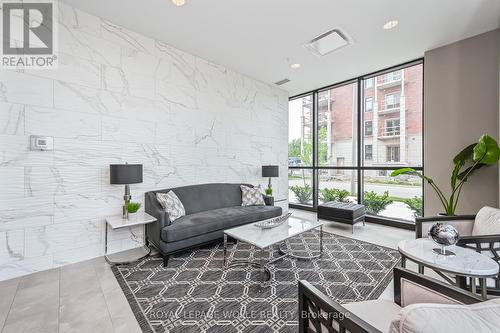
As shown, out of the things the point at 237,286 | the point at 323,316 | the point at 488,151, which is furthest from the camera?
the point at 488,151

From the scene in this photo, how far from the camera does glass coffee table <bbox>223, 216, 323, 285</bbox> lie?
2.44 metres

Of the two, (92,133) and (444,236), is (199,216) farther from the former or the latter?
(444,236)

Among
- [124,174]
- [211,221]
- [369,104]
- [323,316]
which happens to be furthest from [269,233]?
[369,104]

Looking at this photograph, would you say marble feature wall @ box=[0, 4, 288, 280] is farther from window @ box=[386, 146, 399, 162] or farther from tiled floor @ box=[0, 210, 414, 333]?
window @ box=[386, 146, 399, 162]

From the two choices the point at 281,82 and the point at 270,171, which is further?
the point at 281,82

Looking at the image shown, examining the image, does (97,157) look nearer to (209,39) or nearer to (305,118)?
(209,39)

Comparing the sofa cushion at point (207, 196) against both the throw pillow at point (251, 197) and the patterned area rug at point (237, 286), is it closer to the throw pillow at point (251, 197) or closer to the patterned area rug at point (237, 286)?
the throw pillow at point (251, 197)

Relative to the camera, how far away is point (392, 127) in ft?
15.3

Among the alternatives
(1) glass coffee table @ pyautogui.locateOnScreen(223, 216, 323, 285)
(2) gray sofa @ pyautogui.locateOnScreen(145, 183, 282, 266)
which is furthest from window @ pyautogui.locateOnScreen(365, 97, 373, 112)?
(1) glass coffee table @ pyautogui.locateOnScreen(223, 216, 323, 285)

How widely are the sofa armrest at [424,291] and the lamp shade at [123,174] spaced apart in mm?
3057

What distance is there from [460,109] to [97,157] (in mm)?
5634

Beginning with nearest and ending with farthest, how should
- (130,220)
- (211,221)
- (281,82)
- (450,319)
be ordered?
(450,319)
(130,220)
(211,221)
(281,82)

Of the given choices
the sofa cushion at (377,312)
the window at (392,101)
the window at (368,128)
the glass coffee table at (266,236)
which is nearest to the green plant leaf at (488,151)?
the window at (392,101)

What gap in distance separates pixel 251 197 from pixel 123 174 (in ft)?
7.74
